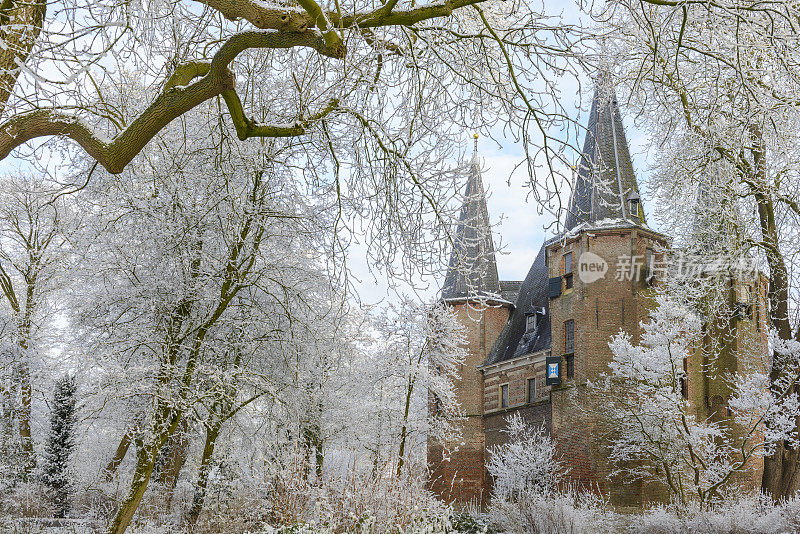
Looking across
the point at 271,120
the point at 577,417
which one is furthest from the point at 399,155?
the point at 577,417

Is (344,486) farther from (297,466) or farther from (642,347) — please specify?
(642,347)

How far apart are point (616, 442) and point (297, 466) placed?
57.8 ft

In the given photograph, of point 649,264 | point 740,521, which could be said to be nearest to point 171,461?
point 740,521

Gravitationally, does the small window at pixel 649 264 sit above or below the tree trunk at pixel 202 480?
above

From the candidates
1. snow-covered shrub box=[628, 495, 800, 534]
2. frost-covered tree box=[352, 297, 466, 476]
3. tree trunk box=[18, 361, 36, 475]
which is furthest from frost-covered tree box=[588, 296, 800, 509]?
tree trunk box=[18, 361, 36, 475]

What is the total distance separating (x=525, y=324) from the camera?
111ft

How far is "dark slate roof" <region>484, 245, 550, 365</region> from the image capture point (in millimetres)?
31891

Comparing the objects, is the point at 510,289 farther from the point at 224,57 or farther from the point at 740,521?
the point at 224,57

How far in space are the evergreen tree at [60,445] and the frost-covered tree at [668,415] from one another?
1608 centimetres

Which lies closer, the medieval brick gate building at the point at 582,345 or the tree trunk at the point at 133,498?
the tree trunk at the point at 133,498

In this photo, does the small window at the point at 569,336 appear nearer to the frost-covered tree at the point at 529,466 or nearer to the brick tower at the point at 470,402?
the frost-covered tree at the point at 529,466

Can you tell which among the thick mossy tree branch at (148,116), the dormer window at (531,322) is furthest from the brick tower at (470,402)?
the thick mossy tree branch at (148,116)

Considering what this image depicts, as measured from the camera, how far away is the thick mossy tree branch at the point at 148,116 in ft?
15.1

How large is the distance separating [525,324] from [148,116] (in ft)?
99.5
